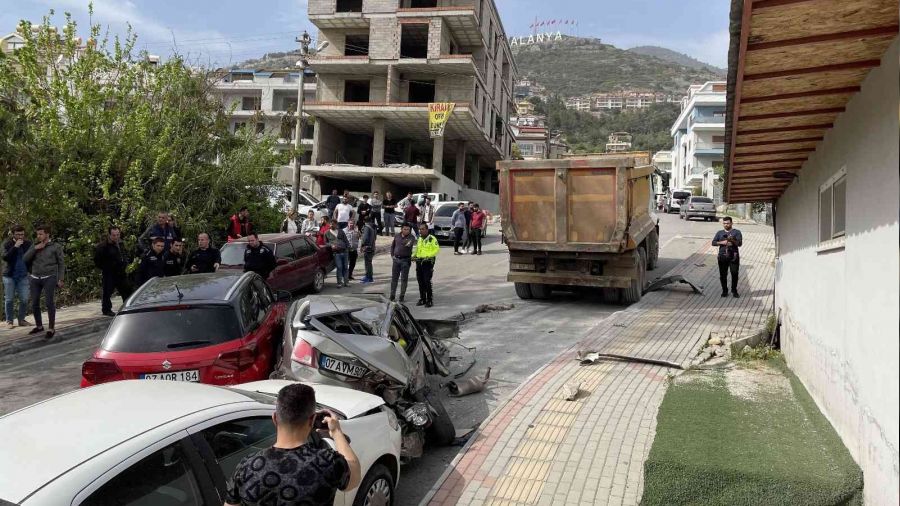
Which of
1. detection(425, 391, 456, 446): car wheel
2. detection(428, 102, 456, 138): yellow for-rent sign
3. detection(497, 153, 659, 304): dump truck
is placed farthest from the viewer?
detection(428, 102, 456, 138): yellow for-rent sign

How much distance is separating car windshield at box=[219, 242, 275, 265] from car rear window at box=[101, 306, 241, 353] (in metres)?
5.77

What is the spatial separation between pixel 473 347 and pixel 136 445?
6397 mm

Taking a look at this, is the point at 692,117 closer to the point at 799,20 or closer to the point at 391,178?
the point at 391,178

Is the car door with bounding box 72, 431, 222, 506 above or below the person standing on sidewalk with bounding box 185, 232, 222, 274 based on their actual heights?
below

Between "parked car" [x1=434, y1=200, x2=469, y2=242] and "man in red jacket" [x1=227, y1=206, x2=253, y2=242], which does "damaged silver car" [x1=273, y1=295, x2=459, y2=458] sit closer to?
"man in red jacket" [x1=227, y1=206, x2=253, y2=242]

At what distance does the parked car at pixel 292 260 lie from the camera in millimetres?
11688

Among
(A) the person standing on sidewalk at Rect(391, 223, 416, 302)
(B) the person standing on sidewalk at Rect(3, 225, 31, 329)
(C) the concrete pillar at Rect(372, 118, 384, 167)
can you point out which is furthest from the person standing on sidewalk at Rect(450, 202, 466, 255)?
(C) the concrete pillar at Rect(372, 118, 384, 167)

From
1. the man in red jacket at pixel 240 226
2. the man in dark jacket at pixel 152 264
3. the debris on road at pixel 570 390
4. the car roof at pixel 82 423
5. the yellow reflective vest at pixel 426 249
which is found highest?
the man in red jacket at pixel 240 226

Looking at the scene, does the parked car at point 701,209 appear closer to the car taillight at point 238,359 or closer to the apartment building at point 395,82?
the apartment building at point 395,82

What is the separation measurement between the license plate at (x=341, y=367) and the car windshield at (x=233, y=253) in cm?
679

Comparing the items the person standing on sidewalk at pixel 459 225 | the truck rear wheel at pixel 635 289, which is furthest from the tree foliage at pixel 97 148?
the truck rear wheel at pixel 635 289

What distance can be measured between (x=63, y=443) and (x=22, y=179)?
1194 cm

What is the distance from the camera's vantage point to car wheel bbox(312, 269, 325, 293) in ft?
44.7

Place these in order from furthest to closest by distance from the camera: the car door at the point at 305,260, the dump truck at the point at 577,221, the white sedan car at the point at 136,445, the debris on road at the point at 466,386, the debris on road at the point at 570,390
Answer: the car door at the point at 305,260 → the dump truck at the point at 577,221 → the debris on road at the point at 466,386 → the debris on road at the point at 570,390 → the white sedan car at the point at 136,445
